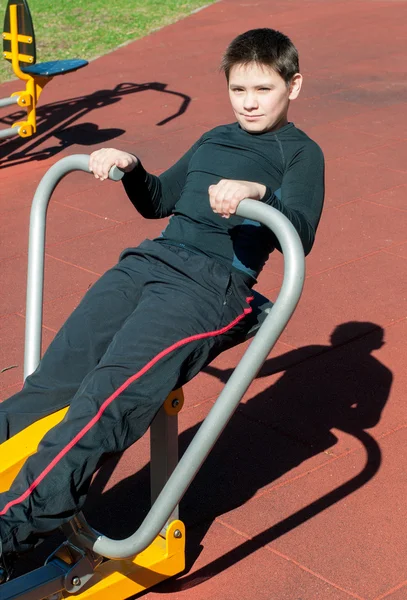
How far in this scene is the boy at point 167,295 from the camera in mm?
2045

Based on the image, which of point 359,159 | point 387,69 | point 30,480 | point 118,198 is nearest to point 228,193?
point 30,480

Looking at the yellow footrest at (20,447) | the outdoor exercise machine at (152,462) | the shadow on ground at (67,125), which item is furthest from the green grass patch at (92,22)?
the yellow footrest at (20,447)

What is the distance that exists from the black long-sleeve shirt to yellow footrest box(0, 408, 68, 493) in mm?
591

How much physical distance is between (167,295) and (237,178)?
1.42 feet

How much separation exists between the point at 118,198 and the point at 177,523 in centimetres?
324

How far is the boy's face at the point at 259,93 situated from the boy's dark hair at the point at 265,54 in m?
0.02

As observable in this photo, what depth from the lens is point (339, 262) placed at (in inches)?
170

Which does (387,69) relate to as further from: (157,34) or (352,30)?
(157,34)

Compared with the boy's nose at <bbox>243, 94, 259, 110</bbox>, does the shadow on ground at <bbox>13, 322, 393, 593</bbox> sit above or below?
below

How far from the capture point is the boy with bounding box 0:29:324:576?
6.71ft

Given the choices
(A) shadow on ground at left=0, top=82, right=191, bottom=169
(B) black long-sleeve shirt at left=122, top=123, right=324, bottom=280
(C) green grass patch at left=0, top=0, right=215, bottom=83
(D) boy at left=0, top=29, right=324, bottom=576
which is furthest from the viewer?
(C) green grass patch at left=0, top=0, right=215, bottom=83

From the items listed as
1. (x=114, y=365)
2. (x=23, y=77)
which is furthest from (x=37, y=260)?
(x=23, y=77)

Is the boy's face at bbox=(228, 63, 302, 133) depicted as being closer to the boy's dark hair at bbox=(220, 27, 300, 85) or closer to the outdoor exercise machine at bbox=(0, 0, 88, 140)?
the boy's dark hair at bbox=(220, 27, 300, 85)

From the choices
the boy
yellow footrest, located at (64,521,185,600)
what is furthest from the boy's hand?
yellow footrest, located at (64,521,185,600)
